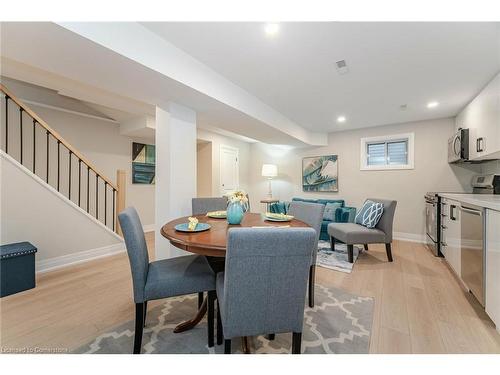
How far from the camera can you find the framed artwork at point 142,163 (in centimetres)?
496

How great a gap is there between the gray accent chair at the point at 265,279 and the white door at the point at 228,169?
175 inches

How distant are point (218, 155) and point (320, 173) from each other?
2.51 metres

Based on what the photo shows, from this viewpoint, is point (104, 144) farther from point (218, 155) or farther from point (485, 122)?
point (485, 122)

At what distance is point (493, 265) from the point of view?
1.64m

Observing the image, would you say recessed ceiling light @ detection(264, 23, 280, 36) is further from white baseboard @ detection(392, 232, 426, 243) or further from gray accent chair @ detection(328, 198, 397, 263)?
white baseboard @ detection(392, 232, 426, 243)

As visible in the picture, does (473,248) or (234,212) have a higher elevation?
(234,212)

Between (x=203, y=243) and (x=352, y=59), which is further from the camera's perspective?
(x=352, y=59)

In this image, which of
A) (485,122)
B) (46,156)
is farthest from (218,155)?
(485,122)

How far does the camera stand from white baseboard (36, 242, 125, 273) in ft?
8.63

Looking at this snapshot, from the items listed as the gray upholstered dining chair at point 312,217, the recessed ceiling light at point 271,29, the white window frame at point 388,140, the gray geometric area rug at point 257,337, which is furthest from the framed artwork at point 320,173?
the recessed ceiling light at point 271,29

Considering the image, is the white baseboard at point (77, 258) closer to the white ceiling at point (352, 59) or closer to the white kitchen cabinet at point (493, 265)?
the white ceiling at point (352, 59)
